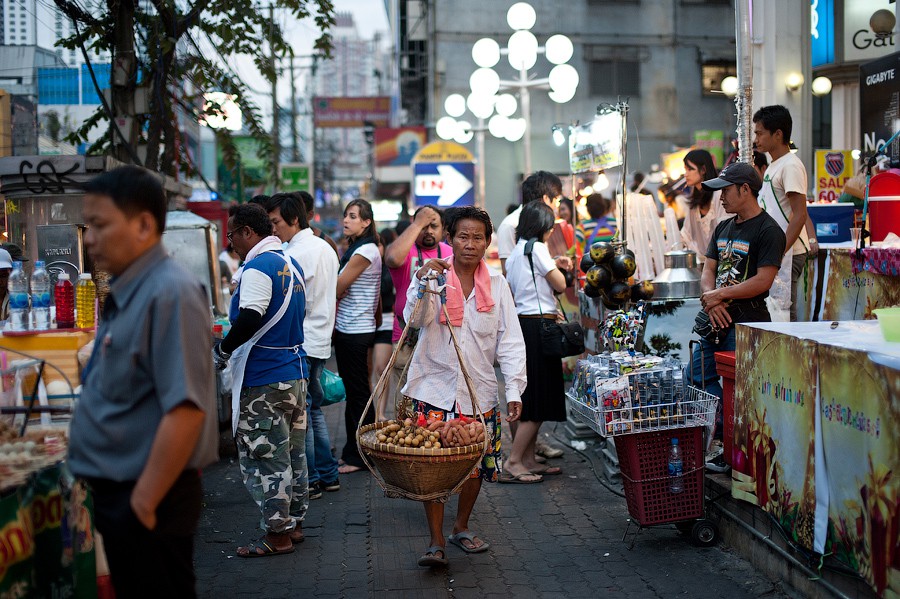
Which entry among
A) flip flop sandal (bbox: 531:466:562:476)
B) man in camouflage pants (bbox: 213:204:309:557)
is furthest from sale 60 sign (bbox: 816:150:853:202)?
man in camouflage pants (bbox: 213:204:309:557)

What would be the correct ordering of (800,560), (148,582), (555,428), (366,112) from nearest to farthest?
(148,582), (800,560), (555,428), (366,112)

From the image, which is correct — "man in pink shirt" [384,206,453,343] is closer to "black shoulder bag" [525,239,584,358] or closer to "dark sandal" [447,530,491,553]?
"black shoulder bag" [525,239,584,358]

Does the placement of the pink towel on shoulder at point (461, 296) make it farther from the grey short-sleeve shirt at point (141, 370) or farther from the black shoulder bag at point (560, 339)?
the grey short-sleeve shirt at point (141, 370)

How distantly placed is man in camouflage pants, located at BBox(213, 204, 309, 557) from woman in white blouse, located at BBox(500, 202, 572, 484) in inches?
90.4

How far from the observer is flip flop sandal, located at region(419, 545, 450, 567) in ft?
17.5

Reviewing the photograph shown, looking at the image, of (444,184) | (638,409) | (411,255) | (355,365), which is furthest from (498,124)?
(638,409)

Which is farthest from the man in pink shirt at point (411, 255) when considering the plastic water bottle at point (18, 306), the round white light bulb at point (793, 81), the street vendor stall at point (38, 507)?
the round white light bulb at point (793, 81)

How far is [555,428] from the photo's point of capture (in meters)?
9.55

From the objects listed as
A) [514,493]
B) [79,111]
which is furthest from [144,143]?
[79,111]

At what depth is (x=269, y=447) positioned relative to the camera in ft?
18.6

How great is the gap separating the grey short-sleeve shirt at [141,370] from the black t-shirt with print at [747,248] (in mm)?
3913

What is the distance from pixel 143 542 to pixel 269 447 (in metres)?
2.74

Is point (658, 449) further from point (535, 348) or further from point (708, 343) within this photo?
point (535, 348)

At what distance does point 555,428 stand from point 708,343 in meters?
3.63
